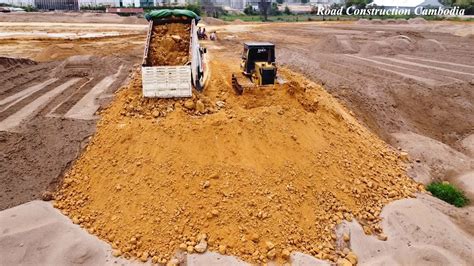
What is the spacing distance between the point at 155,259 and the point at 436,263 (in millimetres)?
5981

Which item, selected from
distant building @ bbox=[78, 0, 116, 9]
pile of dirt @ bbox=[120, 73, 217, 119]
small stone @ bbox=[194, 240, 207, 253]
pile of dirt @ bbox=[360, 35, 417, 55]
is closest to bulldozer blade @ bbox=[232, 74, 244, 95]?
pile of dirt @ bbox=[120, 73, 217, 119]

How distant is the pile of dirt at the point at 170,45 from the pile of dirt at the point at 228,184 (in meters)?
1.71

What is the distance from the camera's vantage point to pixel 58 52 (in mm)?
24328

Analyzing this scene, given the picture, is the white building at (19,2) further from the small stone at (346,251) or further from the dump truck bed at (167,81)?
the small stone at (346,251)

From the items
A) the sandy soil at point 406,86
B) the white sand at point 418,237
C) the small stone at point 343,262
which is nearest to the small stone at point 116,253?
the small stone at point 343,262

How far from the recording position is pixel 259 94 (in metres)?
11.7

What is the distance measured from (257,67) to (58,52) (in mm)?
16428

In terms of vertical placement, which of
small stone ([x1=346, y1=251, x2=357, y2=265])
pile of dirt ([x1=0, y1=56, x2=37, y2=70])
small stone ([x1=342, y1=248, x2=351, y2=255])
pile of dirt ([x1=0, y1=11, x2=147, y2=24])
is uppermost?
pile of dirt ([x1=0, y1=11, x2=147, y2=24])

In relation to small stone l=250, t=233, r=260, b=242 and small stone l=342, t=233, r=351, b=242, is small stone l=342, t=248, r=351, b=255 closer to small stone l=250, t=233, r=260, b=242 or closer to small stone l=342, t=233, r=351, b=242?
small stone l=342, t=233, r=351, b=242

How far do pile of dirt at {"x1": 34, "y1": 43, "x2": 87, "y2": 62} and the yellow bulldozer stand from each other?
14.1m

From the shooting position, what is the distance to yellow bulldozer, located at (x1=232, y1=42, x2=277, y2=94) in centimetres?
1309

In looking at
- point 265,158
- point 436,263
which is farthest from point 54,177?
point 436,263

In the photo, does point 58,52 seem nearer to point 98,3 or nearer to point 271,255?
point 271,255

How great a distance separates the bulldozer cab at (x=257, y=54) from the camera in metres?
14.0
